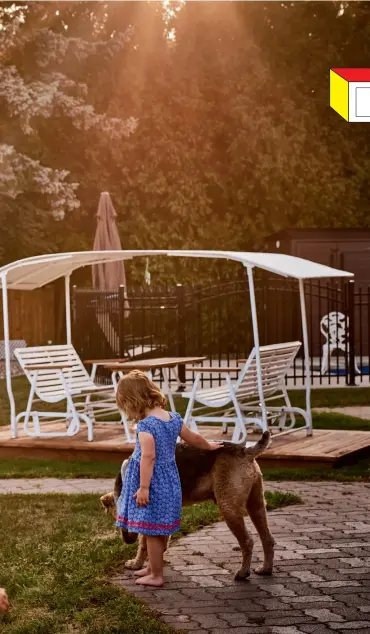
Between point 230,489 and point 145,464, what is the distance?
481mm

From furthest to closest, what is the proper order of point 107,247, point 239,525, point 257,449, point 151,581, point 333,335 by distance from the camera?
1. point 107,247
2. point 333,335
3. point 257,449
4. point 239,525
5. point 151,581

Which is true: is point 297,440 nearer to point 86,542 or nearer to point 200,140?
point 86,542

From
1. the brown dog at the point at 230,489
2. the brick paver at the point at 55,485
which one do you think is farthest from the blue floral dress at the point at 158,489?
the brick paver at the point at 55,485

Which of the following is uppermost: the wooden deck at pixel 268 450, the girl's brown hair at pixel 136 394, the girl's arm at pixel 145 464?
the girl's brown hair at pixel 136 394

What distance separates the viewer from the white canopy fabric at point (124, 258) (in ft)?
33.5

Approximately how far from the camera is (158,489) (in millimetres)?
5934

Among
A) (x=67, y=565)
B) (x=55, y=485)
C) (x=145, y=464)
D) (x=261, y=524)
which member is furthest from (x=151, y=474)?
(x=55, y=485)

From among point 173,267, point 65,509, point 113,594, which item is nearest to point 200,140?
point 173,267

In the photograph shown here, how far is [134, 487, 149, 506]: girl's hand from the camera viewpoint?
585 cm

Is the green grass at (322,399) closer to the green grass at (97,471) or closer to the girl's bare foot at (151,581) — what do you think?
the green grass at (97,471)

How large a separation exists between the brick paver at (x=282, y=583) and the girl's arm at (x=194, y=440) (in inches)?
27.5

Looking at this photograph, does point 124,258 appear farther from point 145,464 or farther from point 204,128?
point 204,128

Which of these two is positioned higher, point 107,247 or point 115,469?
point 107,247

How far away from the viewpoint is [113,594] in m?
5.59
